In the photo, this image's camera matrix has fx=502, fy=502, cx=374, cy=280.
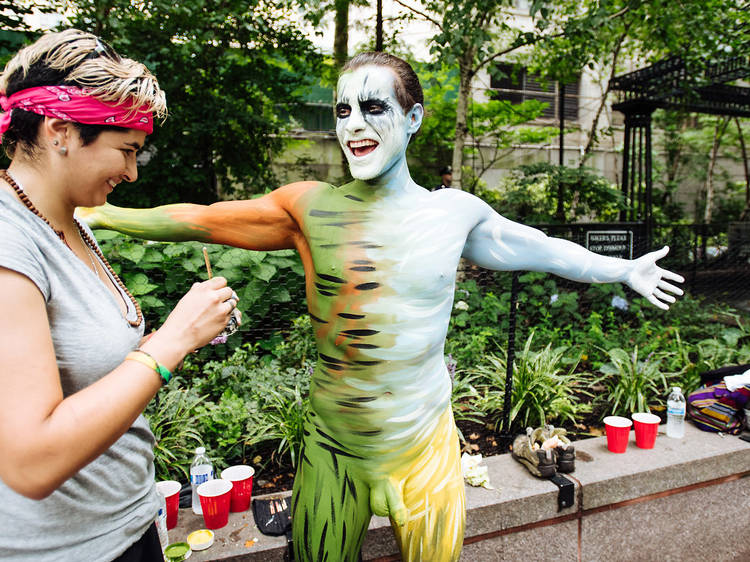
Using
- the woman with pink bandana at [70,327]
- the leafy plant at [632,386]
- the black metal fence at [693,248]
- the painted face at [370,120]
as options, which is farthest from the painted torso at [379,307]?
the black metal fence at [693,248]

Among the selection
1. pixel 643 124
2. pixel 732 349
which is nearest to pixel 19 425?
pixel 732 349

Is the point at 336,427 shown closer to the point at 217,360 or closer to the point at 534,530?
the point at 534,530

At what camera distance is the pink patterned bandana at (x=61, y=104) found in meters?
1.01

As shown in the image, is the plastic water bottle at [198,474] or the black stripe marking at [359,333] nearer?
the black stripe marking at [359,333]

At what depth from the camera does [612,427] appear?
3135mm

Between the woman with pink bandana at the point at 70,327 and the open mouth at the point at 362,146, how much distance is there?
61 centimetres

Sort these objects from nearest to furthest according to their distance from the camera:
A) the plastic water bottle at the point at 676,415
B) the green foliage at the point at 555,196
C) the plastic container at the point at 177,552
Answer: the plastic container at the point at 177,552 < the plastic water bottle at the point at 676,415 < the green foliage at the point at 555,196

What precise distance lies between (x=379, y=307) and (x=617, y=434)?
2.28 meters

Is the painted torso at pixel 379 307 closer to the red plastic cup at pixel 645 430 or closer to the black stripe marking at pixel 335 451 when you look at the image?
the black stripe marking at pixel 335 451

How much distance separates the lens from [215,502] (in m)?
2.37

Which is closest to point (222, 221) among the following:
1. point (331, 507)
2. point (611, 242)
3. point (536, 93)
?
point (331, 507)

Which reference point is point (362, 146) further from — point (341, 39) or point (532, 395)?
point (341, 39)

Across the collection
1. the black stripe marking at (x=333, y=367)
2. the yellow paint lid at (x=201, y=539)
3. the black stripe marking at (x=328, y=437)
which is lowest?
the yellow paint lid at (x=201, y=539)

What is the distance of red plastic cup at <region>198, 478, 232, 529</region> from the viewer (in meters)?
2.37
